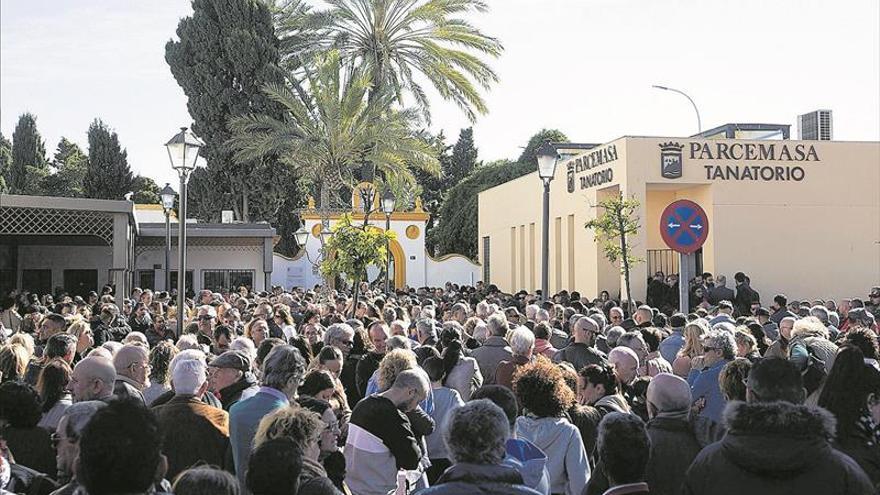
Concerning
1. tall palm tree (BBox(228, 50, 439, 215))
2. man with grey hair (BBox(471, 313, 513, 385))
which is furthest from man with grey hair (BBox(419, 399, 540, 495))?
tall palm tree (BBox(228, 50, 439, 215))

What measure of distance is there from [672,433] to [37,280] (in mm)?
31400

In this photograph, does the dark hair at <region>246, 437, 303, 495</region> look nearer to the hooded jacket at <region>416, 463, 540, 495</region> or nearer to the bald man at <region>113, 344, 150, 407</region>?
the hooded jacket at <region>416, 463, 540, 495</region>

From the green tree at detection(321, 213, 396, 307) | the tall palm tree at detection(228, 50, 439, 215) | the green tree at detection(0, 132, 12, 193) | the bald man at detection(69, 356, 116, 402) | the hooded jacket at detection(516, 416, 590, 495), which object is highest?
the green tree at detection(0, 132, 12, 193)

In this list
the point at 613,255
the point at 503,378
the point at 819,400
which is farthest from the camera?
the point at 613,255

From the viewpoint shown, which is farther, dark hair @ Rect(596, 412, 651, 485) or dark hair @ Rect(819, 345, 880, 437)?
dark hair @ Rect(819, 345, 880, 437)

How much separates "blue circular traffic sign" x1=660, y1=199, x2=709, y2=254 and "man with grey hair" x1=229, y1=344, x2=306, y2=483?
7.29 metres

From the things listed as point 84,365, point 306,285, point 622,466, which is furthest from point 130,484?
point 306,285

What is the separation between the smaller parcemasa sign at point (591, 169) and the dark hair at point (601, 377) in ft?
67.8

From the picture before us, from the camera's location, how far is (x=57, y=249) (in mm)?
33500

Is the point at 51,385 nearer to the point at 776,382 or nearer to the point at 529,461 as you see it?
the point at 529,461

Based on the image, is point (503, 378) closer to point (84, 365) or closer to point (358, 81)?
point (84, 365)

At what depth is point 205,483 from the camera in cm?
370

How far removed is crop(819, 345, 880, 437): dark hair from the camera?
17.7 ft

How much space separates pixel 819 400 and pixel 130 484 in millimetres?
3797
